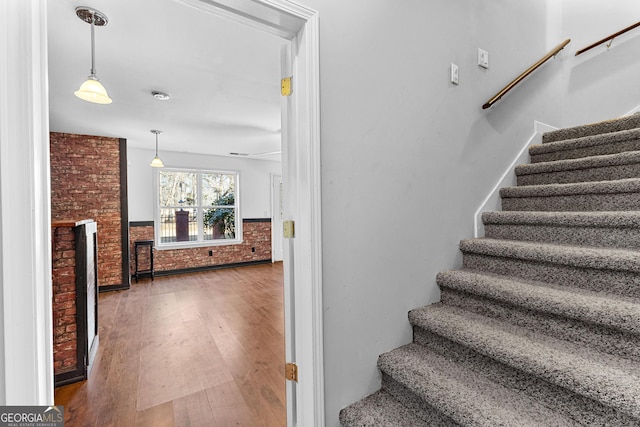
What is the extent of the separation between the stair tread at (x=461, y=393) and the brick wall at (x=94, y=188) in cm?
521

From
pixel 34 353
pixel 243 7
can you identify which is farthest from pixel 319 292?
pixel 243 7

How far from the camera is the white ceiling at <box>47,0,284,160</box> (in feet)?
6.57

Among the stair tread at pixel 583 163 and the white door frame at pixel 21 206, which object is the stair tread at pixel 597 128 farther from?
the white door frame at pixel 21 206

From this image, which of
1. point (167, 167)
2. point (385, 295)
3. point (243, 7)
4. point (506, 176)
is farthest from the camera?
point (167, 167)

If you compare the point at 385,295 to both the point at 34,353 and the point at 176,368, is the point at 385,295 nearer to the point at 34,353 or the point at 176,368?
the point at 34,353

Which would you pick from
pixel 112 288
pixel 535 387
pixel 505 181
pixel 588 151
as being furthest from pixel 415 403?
pixel 112 288

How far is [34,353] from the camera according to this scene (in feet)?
2.68

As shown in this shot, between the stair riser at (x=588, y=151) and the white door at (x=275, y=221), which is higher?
the stair riser at (x=588, y=151)

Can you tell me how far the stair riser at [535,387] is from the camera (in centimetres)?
100

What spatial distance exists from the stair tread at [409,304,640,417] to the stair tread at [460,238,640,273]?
0.41 metres

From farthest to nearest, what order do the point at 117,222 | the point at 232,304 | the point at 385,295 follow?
the point at 117,222 → the point at 232,304 → the point at 385,295

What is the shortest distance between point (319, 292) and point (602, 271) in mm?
1358

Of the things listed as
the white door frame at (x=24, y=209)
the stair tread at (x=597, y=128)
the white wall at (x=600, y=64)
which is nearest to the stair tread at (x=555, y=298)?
the stair tread at (x=597, y=128)

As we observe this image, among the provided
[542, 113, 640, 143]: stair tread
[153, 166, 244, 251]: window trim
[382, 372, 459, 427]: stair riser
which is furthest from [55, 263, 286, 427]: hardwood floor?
[542, 113, 640, 143]: stair tread
